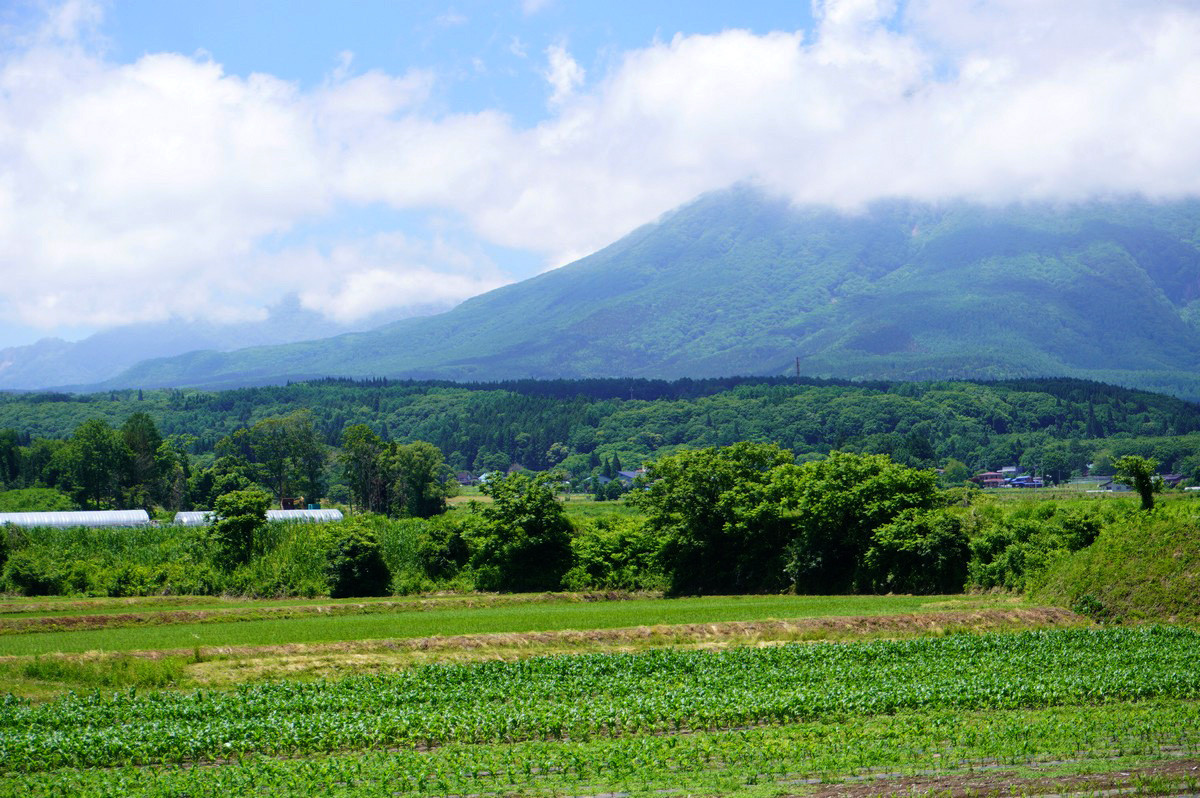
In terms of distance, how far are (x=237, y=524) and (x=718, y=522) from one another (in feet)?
73.9

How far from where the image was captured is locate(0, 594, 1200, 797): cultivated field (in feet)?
46.4

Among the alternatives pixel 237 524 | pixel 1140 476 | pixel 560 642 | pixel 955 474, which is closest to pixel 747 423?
pixel 955 474

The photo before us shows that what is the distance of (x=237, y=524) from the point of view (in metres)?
50.1

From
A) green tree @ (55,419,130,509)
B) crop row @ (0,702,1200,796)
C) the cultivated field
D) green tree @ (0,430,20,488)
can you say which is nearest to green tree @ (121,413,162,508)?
green tree @ (55,419,130,509)

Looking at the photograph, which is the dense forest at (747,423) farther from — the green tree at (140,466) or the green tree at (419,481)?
the green tree at (419,481)

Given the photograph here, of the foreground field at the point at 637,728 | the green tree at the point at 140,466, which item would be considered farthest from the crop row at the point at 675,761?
the green tree at the point at 140,466

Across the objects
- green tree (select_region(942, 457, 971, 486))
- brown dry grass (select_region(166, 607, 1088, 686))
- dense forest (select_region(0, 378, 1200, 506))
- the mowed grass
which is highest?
dense forest (select_region(0, 378, 1200, 506))

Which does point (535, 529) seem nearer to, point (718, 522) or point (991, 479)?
point (718, 522)

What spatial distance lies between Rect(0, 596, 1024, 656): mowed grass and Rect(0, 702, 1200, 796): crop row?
38.7ft

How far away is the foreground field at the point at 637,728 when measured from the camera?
14133mm

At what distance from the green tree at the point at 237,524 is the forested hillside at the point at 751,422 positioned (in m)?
92.4

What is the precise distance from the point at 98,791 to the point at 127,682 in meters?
8.72

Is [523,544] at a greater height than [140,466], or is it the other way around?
[140,466]

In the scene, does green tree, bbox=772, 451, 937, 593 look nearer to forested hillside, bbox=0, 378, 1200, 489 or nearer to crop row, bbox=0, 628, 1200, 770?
crop row, bbox=0, 628, 1200, 770
